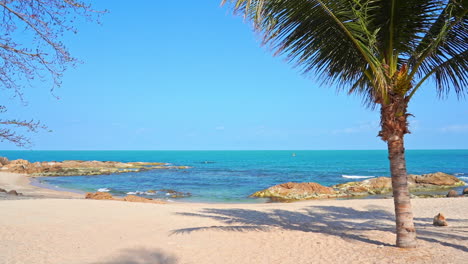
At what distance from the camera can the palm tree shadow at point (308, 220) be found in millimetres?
9945

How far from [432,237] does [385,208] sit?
8106 millimetres

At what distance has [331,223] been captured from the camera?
11953mm

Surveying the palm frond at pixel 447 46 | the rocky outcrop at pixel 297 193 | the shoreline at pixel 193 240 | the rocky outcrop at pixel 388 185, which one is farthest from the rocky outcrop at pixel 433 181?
Answer: the palm frond at pixel 447 46

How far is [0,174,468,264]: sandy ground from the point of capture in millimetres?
7145

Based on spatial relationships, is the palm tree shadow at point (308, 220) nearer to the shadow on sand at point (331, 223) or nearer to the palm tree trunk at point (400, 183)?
the shadow on sand at point (331, 223)

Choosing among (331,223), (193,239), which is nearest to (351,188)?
(331,223)

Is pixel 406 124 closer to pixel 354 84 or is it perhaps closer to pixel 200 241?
pixel 354 84

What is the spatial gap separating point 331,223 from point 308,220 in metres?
1.05

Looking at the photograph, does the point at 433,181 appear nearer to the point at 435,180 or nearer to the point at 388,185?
the point at 435,180

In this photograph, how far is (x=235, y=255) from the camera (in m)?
7.47

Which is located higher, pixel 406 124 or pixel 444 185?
pixel 406 124

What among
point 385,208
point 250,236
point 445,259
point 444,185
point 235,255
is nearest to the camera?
point 445,259

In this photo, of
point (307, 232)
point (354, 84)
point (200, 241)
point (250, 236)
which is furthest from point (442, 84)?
point (200, 241)

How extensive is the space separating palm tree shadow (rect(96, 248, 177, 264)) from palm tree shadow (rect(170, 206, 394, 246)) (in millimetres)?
1738
